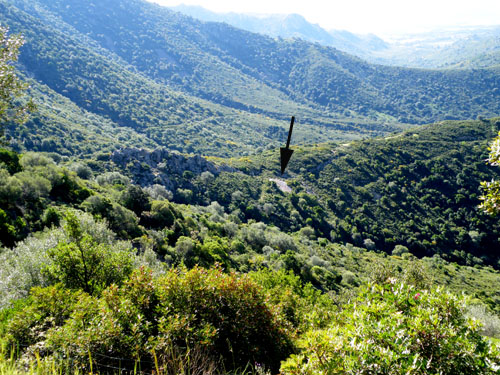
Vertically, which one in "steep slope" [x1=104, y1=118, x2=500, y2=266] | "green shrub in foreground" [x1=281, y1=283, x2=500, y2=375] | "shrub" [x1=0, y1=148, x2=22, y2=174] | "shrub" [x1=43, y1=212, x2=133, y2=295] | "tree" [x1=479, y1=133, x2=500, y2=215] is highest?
"tree" [x1=479, y1=133, x2=500, y2=215]

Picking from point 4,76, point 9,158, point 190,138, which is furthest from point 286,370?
point 190,138

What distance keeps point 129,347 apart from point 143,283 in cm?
227

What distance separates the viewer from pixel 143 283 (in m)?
9.04

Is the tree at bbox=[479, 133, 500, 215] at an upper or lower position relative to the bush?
upper

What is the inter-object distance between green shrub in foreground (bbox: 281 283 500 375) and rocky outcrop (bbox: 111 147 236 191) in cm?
6231

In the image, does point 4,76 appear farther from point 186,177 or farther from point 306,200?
point 306,200

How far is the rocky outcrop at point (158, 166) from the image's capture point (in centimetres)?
6594

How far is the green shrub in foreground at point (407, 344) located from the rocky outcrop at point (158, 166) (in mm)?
62314

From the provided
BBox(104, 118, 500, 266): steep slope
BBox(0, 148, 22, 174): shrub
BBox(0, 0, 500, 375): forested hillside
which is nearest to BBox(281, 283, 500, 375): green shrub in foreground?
BBox(0, 0, 500, 375): forested hillside

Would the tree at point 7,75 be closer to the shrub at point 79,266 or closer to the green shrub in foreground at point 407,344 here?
the shrub at point 79,266

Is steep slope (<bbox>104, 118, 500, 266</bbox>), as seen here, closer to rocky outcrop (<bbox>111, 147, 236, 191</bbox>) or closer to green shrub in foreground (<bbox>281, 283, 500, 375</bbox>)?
rocky outcrop (<bbox>111, 147, 236, 191</bbox>)

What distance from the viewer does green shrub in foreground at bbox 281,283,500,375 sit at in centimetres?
482

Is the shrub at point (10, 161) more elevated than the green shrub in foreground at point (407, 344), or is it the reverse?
the green shrub in foreground at point (407, 344)

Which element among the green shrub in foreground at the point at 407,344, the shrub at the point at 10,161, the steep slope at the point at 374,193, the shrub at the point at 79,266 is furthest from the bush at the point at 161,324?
the steep slope at the point at 374,193
